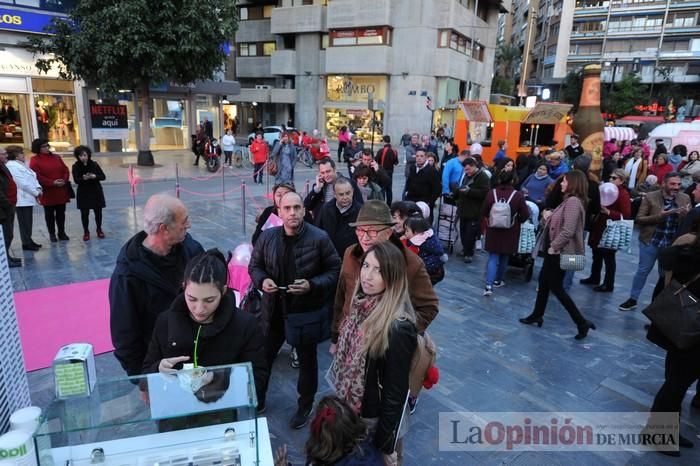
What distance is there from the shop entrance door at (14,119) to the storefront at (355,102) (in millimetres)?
21369

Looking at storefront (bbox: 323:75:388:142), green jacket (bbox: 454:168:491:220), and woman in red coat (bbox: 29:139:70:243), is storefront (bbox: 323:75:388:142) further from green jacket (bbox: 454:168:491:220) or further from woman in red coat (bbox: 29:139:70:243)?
woman in red coat (bbox: 29:139:70:243)

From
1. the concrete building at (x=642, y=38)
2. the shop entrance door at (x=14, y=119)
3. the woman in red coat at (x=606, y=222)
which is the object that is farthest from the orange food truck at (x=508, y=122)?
the concrete building at (x=642, y=38)

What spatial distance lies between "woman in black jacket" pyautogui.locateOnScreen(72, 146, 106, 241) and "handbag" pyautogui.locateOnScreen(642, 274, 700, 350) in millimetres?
8157

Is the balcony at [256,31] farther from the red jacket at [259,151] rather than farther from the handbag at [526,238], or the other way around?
the handbag at [526,238]

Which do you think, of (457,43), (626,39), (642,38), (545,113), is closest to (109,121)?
(545,113)

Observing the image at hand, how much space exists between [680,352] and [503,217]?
9.79 feet

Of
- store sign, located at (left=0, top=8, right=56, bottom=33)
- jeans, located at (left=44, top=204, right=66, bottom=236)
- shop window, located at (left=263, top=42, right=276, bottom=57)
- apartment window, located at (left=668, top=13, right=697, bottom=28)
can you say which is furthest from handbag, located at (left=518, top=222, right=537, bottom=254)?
apartment window, located at (left=668, top=13, right=697, bottom=28)

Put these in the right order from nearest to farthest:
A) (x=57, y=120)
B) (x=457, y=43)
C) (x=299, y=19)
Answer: (x=57, y=120) < (x=457, y=43) < (x=299, y=19)

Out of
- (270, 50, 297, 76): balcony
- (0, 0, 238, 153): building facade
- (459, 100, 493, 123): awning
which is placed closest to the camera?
(459, 100, 493, 123): awning

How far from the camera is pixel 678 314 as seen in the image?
3.22 meters

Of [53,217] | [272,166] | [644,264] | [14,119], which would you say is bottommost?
[53,217]

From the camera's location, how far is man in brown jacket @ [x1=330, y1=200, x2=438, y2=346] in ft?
9.87

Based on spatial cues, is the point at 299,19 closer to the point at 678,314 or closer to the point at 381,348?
the point at 678,314

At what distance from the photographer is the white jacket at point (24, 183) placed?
6928 millimetres
